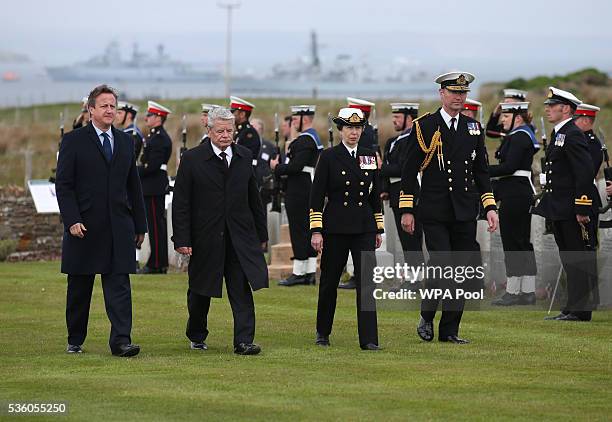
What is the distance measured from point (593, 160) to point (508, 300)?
6.04 ft

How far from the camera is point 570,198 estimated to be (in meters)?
15.1

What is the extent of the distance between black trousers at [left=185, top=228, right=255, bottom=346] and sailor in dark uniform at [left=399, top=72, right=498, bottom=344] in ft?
4.71

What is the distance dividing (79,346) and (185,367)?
1.43 m

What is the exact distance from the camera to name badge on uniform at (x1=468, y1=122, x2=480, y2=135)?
12974 millimetres

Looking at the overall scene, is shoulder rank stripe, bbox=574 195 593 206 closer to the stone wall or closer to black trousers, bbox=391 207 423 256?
black trousers, bbox=391 207 423 256

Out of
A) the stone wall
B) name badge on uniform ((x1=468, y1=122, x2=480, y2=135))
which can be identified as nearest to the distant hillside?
the stone wall

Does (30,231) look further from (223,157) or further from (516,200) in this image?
(223,157)

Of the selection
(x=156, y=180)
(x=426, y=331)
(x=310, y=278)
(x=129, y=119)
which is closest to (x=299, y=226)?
(x=310, y=278)

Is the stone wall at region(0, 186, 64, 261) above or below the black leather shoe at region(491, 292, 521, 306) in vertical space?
below

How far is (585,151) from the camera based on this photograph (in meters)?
14.8

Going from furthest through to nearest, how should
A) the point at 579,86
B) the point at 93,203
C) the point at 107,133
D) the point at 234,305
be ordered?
1. the point at 579,86
2. the point at 234,305
3. the point at 107,133
4. the point at 93,203

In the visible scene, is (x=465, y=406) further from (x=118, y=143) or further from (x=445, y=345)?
(x=118, y=143)

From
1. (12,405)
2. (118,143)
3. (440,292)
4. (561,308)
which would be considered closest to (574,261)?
(561,308)

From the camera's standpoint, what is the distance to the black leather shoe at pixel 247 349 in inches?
489
